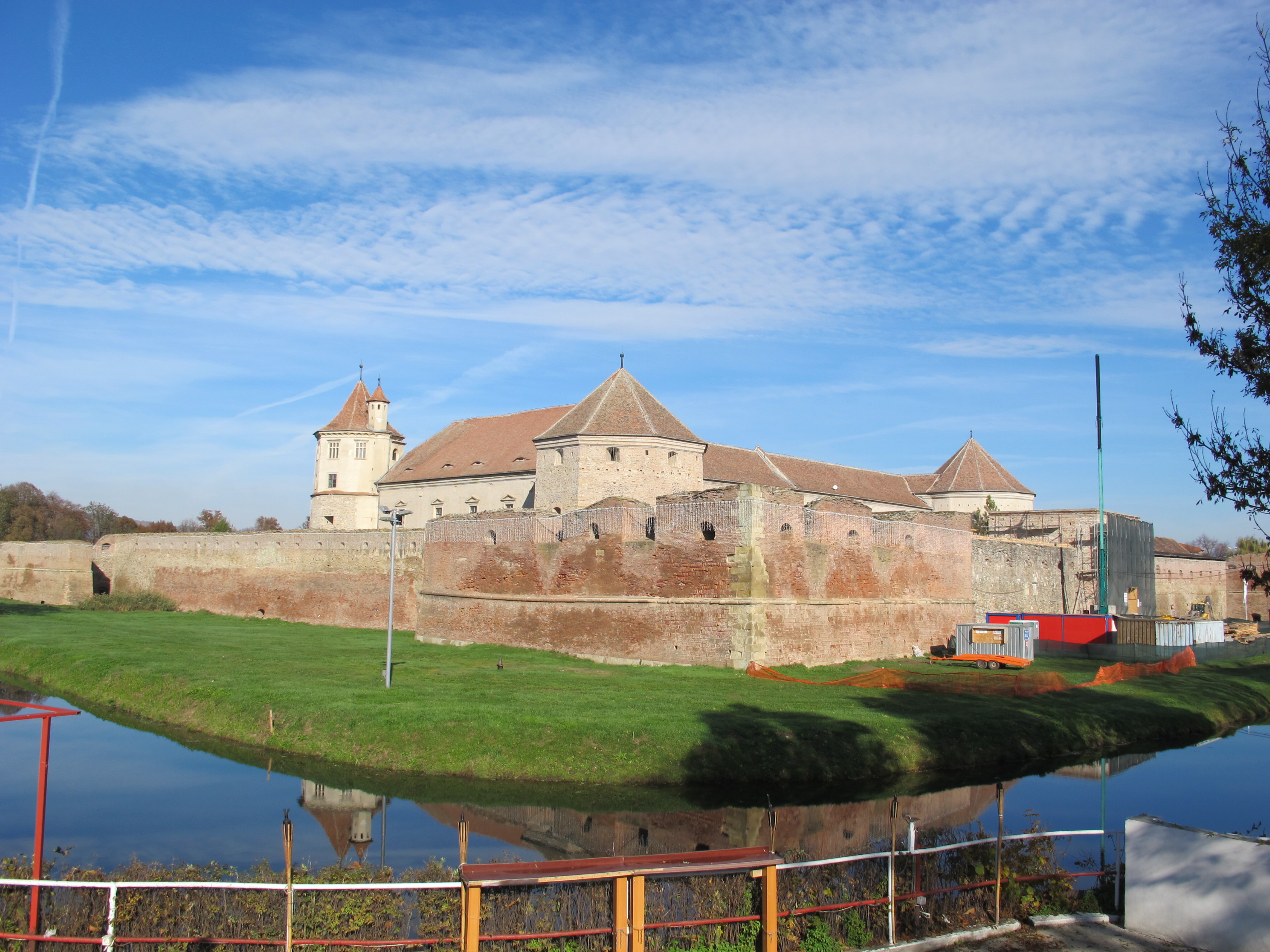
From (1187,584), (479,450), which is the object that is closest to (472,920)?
(479,450)

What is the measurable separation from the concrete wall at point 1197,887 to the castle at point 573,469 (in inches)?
684

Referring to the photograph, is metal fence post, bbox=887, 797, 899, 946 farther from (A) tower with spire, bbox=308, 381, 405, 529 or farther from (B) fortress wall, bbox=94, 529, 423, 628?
(A) tower with spire, bbox=308, 381, 405, 529

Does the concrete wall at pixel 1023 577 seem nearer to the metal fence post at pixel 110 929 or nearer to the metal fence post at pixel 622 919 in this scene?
the metal fence post at pixel 622 919

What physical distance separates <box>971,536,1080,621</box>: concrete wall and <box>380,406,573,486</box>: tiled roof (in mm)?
18249

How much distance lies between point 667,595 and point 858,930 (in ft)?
48.0

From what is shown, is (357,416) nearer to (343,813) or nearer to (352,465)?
(352,465)

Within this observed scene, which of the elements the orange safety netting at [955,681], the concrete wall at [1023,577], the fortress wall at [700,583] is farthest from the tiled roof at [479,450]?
the orange safety netting at [955,681]

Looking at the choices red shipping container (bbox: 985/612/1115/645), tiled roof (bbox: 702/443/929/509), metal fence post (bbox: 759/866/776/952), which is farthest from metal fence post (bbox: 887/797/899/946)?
tiled roof (bbox: 702/443/929/509)

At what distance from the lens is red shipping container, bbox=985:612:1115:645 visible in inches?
1161

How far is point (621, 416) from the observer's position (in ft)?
110

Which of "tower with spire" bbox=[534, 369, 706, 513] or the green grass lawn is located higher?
"tower with spire" bbox=[534, 369, 706, 513]

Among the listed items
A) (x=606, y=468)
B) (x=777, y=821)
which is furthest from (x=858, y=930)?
(x=606, y=468)

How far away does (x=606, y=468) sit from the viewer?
3347 cm

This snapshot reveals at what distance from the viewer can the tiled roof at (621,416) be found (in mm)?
33438
